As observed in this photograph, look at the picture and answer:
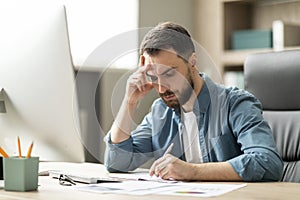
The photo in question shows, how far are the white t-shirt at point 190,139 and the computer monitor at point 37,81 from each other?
16.2 inches

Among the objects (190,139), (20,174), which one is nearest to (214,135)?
(190,139)

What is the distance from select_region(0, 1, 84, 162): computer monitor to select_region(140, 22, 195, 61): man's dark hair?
253mm

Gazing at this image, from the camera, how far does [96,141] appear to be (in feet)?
6.31

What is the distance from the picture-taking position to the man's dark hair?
5.43ft

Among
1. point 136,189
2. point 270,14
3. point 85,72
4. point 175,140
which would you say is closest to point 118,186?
point 136,189

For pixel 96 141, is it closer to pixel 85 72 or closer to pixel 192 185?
pixel 192 185

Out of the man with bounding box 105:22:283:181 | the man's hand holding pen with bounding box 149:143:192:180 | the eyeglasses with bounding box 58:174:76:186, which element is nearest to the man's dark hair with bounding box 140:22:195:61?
the man with bounding box 105:22:283:181

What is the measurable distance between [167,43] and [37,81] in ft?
1.31

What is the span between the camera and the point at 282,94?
6.88 ft

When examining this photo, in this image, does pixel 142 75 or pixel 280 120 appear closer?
pixel 142 75

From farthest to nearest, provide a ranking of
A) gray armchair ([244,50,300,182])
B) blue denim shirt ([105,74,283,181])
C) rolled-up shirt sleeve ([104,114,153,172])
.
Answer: gray armchair ([244,50,300,182])
rolled-up shirt sleeve ([104,114,153,172])
blue denim shirt ([105,74,283,181])

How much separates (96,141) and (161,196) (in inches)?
29.4

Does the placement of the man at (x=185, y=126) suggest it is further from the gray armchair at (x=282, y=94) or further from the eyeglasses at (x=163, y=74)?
the gray armchair at (x=282, y=94)

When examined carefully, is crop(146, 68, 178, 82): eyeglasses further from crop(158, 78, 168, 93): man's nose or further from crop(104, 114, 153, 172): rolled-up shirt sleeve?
crop(104, 114, 153, 172): rolled-up shirt sleeve
